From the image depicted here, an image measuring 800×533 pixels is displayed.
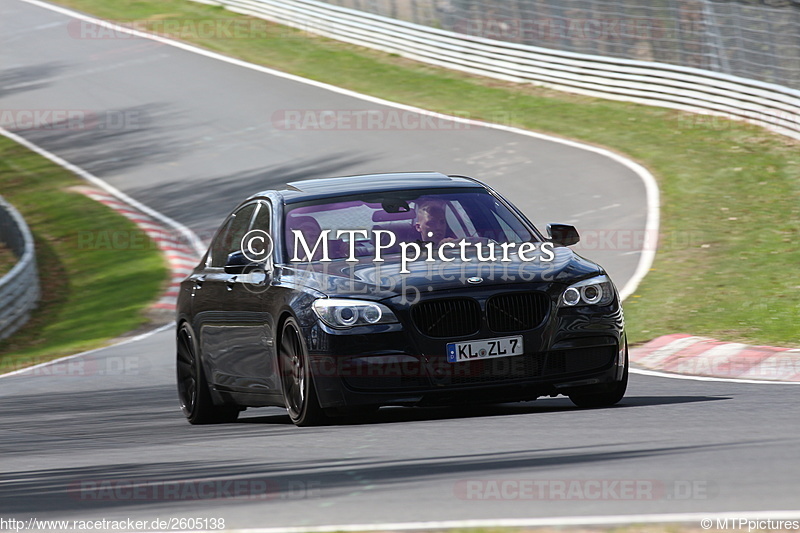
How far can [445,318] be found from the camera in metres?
9.06

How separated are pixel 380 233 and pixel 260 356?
109cm

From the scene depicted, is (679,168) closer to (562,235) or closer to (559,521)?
(562,235)

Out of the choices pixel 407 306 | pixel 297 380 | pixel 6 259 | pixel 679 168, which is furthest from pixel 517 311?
pixel 6 259

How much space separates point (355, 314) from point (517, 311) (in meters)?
0.93

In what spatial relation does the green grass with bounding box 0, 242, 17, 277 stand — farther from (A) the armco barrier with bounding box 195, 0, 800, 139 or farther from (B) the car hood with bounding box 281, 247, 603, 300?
(B) the car hood with bounding box 281, 247, 603, 300

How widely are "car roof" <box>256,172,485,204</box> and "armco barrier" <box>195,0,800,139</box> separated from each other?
15682 millimetres

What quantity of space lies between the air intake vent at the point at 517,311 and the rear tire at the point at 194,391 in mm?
2588

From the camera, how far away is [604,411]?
930cm

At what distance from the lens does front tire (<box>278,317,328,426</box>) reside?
921 cm

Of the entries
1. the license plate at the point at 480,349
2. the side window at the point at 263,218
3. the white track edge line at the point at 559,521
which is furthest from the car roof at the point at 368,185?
the white track edge line at the point at 559,521

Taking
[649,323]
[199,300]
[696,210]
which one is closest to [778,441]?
[199,300]

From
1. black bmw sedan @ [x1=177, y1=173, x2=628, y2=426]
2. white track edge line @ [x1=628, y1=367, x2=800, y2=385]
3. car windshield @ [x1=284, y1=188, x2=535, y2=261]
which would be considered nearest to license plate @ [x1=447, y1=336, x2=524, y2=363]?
black bmw sedan @ [x1=177, y1=173, x2=628, y2=426]

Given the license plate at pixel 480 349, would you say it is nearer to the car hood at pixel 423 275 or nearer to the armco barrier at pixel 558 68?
the car hood at pixel 423 275

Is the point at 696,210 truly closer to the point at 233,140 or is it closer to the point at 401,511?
the point at 233,140
